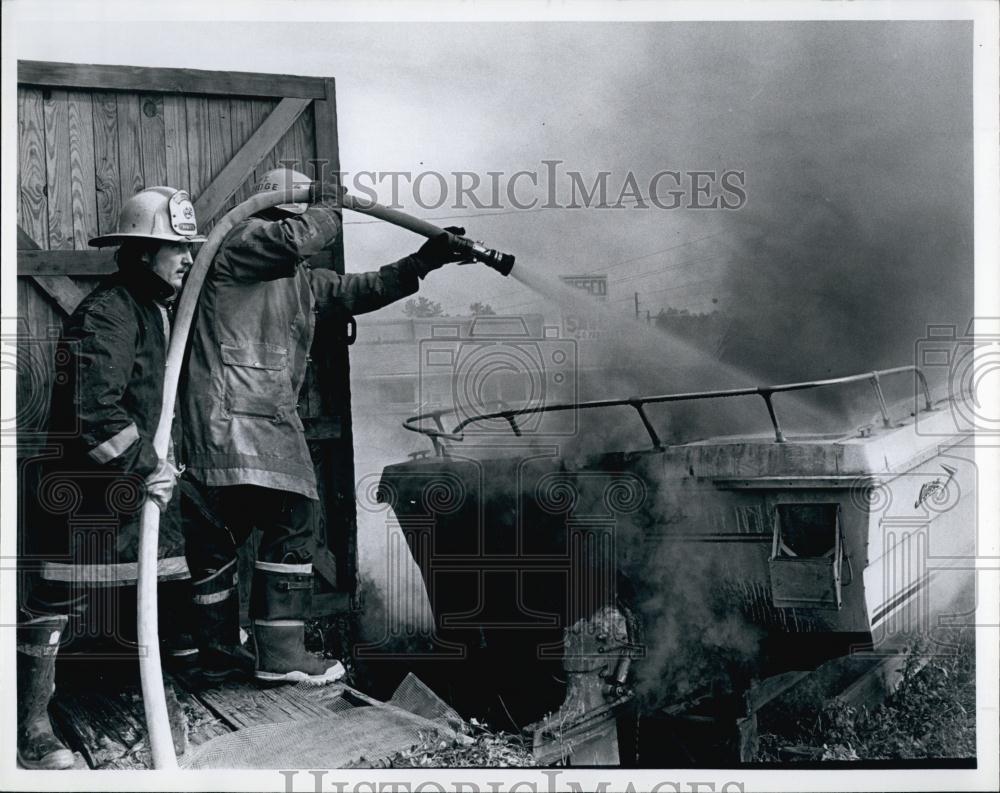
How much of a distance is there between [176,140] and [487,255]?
156 centimetres

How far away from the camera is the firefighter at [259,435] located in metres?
5.31

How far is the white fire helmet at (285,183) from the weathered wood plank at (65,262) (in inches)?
30.0

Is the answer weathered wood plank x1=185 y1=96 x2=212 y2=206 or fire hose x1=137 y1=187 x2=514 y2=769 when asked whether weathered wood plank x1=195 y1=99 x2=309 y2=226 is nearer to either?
weathered wood plank x1=185 y1=96 x2=212 y2=206

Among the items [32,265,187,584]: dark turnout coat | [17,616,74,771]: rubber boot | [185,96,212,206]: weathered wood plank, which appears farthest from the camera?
[185,96,212,206]: weathered wood plank

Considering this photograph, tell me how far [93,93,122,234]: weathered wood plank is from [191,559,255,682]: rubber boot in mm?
1683

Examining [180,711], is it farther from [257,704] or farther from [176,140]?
[176,140]

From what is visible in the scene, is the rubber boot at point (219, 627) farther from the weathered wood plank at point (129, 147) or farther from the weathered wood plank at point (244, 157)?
the weathered wood plank at point (129, 147)

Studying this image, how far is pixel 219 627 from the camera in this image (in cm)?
539

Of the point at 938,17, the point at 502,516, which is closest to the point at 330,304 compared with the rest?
the point at 502,516

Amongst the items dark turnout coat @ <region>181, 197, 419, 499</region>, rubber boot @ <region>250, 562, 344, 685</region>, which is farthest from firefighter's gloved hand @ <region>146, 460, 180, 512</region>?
rubber boot @ <region>250, 562, 344, 685</region>

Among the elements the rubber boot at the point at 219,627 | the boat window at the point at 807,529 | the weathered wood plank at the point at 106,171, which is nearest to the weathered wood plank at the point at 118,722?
the rubber boot at the point at 219,627

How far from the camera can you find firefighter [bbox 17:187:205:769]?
5.17 metres

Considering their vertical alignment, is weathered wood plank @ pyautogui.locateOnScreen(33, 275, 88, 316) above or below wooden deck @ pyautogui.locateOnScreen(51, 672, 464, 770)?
above

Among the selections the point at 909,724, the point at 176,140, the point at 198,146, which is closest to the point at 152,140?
the point at 176,140
